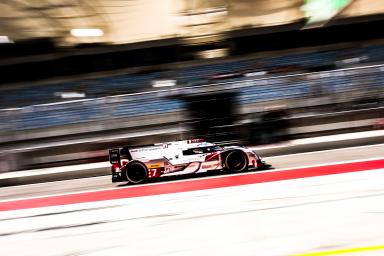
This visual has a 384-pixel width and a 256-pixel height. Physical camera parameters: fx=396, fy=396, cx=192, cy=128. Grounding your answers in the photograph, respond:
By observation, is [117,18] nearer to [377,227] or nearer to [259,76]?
[259,76]

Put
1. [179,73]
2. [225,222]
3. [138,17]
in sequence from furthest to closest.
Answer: [179,73], [138,17], [225,222]

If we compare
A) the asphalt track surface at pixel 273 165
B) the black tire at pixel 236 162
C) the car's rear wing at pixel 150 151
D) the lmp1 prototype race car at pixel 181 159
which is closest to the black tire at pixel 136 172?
the lmp1 prototype race car at pixel 181 159

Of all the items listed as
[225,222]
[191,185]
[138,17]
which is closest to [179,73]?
[138,17]

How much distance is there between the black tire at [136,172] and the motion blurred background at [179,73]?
3677mm

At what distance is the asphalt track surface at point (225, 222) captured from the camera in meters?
3.51

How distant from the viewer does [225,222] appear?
14.0 feet

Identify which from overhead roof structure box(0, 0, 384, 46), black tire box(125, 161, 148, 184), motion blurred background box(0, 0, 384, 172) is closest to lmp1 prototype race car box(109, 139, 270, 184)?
black tire box(125, 161, 148, 184)

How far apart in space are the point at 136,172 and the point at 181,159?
0.89 metres

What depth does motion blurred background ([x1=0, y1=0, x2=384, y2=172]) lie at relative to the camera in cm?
1116

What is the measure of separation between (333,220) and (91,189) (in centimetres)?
506

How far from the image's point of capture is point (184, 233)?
4035mm

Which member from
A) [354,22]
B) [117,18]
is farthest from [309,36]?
[117,18]

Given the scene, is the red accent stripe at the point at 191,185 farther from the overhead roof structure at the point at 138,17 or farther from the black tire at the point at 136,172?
the overhead roof structure at the point at 138,17

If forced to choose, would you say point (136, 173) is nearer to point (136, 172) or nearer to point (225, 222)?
point (136, 172)
